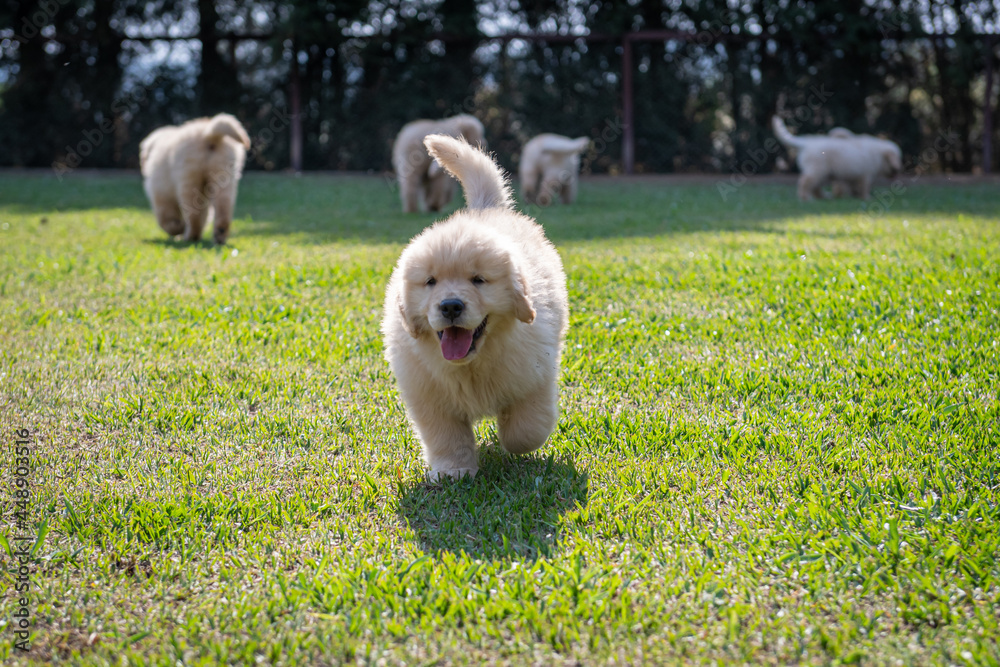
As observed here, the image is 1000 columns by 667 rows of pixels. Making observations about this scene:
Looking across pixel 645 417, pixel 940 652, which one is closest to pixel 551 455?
pixel 645 417

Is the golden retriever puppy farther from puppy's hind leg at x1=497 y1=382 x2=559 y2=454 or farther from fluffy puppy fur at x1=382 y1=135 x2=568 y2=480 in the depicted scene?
puppy's hind leg at x1=497 y1=382 x2=559 y2=454

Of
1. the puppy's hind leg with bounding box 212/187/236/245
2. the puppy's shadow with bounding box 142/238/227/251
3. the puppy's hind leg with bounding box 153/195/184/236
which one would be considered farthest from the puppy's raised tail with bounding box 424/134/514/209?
the puppy's hind leg with bounding box 153/195/184/236

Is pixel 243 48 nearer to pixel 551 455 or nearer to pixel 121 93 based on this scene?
pixel 121 93

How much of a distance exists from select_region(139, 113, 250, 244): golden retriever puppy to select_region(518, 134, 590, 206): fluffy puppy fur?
180 inches

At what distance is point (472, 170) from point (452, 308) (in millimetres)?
1222

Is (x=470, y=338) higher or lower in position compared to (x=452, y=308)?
lower

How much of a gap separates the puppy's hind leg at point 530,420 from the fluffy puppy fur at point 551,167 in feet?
27.5

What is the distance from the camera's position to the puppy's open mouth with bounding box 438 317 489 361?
2.56 m

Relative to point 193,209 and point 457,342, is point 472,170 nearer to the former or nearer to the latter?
point 457,342

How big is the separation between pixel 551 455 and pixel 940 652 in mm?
1438

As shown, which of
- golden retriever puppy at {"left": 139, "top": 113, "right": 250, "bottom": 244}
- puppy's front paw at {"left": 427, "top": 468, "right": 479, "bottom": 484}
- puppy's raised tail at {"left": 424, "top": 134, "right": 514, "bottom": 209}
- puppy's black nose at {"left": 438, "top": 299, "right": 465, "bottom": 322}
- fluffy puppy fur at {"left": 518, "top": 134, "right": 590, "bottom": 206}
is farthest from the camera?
fluffy puppy fur at {"left": 518, "top": 134, "right": 590, "bottom": 206}

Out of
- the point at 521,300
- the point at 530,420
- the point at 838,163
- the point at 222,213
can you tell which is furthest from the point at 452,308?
the point at 838,163

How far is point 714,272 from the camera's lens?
559cm

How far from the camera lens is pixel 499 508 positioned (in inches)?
99.3
